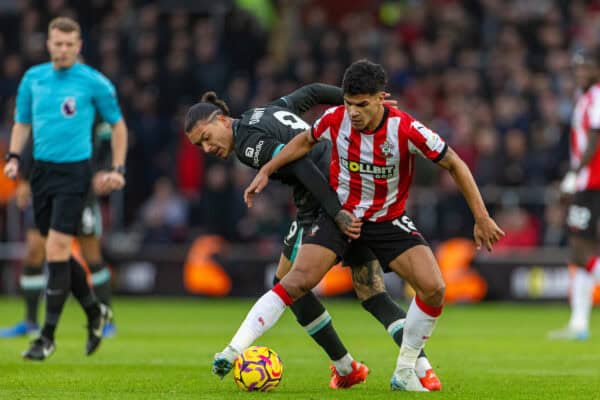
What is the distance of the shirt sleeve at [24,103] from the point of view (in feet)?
31.6

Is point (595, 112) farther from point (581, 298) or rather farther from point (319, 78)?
point (319, 78)

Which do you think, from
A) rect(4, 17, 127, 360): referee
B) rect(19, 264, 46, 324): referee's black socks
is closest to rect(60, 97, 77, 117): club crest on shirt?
rect(4, 17, 127, 360): referee

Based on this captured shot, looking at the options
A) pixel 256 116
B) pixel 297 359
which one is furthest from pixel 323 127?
pixel 297 359

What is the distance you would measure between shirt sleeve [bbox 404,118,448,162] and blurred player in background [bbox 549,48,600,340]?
16.6 ft

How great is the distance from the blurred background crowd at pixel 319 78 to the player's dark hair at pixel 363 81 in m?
11.2

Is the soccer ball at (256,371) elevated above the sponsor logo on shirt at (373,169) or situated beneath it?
situated beneath

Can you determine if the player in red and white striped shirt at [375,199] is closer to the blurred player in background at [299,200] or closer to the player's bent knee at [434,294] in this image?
the player's bent knee at [434,294]

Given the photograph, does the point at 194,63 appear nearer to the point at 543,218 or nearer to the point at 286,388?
the point at 543,218

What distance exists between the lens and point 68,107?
960 centimetres

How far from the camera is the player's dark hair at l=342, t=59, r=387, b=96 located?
7.07 m

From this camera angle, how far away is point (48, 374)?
832 cm

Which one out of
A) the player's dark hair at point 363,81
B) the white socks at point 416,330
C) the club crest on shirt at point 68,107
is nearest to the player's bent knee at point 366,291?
the white socks at point 416,330

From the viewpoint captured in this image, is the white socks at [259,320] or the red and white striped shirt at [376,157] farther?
the red and white striped shirt at [376,157]

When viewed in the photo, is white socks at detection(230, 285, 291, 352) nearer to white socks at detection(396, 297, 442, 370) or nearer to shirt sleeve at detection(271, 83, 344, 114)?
white socks at detection(396, 297, 442, 370)
